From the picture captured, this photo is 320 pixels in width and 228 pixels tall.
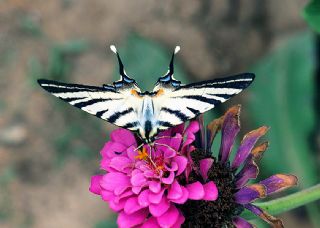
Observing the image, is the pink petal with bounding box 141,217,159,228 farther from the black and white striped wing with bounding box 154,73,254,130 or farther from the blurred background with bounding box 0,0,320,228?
the blurred background with bounding box 0,0,320,228

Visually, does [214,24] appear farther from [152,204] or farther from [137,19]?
[152,204]

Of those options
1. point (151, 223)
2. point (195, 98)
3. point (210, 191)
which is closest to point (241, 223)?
point (210, 191)

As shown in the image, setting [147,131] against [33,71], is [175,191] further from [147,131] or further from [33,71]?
[33,71]

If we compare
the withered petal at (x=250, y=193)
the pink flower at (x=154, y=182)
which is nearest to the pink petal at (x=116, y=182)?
the pink flower at (x=154, y=182)

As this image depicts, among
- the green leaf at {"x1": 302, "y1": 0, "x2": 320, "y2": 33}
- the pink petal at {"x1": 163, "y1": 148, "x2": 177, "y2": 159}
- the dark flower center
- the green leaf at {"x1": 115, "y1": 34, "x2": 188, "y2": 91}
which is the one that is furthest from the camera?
the green leaf at {"x1": 115, "y1": 34, "x2": 188, "y2": 91}

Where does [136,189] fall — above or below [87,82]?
below

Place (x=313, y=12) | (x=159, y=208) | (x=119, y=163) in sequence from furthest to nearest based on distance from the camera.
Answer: (x=313, y=12), (x=119, y=163), (x=159, y=208)

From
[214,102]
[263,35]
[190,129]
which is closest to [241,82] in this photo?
[214,102]

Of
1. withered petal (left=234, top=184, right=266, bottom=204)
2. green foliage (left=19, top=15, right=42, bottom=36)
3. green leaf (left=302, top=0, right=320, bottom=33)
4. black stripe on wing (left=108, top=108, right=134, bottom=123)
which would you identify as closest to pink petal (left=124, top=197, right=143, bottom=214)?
black stripe on wing (left=108, top=108, right=134, bottom=123)
